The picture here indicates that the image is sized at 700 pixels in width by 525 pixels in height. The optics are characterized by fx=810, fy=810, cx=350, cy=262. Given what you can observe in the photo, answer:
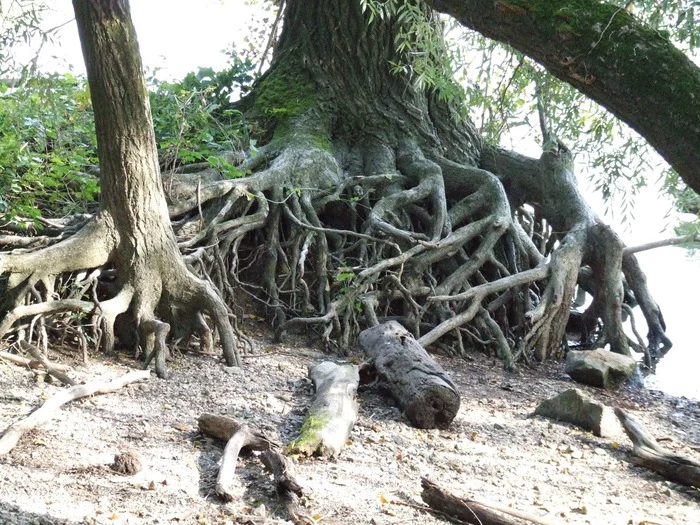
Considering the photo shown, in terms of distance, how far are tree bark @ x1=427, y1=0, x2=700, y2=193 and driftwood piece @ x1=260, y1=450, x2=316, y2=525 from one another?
2073 millimetres

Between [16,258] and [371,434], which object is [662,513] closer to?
[371,434]

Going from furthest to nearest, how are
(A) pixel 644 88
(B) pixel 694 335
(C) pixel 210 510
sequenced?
1. (B) pixel 694 335
2. (C) pixel 210 510
3. (A) pixel 644 88

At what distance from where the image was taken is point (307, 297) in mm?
8031

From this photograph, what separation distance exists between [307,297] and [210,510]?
460cm

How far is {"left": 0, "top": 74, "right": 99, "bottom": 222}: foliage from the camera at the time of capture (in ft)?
21.8

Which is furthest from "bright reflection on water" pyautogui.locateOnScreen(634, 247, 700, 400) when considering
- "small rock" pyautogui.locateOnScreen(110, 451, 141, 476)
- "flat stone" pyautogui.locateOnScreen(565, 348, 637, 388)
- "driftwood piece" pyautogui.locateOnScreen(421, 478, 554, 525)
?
"small rock" pyautogui.locateOnScreen(110, 451, 141, 476)

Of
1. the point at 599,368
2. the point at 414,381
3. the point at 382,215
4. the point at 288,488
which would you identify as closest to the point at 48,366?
the point at 288,488

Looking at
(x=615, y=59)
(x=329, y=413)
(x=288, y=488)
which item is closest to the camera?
(x=615, y=59)

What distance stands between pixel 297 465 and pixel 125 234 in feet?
8.81

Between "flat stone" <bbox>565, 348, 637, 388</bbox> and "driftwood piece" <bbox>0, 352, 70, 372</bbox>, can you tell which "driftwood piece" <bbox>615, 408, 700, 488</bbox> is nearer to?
"flat stone" <bbox>565, 348, 637, 388</bbox>

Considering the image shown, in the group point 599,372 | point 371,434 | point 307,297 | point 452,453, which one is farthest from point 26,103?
point 599,372

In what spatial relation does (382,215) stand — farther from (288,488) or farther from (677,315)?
(677,315)

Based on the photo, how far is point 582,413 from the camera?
5.99m

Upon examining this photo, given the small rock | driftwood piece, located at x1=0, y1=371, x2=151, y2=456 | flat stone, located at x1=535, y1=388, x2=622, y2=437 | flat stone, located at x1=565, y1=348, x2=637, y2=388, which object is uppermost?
flat stone, located at x1=565, y1=348, x2=637, y2=388
